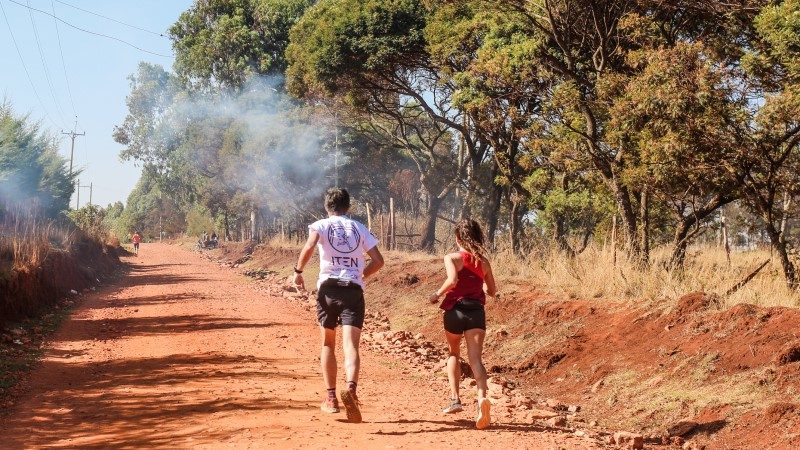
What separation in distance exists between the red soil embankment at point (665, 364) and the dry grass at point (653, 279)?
40 cm

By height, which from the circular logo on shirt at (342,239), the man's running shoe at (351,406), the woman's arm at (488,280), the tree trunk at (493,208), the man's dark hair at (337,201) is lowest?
the man's running shoe at (351,406)

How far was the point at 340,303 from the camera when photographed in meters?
8.48

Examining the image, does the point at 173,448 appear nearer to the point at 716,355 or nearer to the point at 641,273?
the point at 716,355

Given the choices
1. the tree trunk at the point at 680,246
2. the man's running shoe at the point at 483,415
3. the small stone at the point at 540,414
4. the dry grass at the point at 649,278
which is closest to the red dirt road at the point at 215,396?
the man's running shoe at the point at 483,415

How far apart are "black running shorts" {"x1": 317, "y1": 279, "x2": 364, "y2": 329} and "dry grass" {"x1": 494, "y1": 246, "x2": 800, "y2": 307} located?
16.3 feet

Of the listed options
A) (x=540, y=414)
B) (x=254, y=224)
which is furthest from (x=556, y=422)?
(x=254, y=224)

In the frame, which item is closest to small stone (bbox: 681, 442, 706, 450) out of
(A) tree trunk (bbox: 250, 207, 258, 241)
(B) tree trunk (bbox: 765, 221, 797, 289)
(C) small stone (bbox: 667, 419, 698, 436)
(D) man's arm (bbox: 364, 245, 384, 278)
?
(C) small stone (bbox: 667, 419, 698, 436)

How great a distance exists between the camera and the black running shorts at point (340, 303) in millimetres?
8492

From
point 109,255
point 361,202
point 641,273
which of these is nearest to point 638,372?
point 641,273

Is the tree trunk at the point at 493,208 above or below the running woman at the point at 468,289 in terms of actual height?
above

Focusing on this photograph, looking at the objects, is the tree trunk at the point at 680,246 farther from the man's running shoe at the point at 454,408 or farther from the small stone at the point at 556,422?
the man's running shoe at the point at 454,408

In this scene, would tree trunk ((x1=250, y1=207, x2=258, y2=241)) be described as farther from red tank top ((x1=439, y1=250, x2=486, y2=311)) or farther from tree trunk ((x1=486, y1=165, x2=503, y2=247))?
red tank top ((x1=439, y1=250, x2=486, y2=311))

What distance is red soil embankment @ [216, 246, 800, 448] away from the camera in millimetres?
8375

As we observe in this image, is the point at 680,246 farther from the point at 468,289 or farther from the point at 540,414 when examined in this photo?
the point at 468,289
